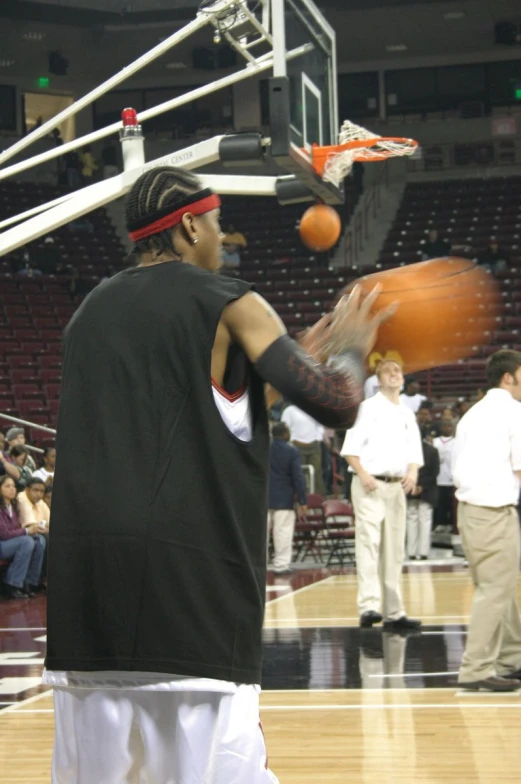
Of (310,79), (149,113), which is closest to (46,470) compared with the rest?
(310,79)

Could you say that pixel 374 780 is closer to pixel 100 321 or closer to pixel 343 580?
pixel 100 321

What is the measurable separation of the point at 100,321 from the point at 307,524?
45.1 feet

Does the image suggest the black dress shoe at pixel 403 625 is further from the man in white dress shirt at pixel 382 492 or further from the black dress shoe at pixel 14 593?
the black dress shoe at pixel 14 593

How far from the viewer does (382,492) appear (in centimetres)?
961

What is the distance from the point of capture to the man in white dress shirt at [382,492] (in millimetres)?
9484

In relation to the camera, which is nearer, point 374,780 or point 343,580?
point 374,780

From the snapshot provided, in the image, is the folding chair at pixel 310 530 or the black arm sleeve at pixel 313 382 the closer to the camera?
the black arm sleeve at pixel 313 382

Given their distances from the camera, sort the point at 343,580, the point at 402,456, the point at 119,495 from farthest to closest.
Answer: the point at 343,580 → the point at 402,456 → the point at 119,495

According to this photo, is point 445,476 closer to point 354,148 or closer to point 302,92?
point 354,148

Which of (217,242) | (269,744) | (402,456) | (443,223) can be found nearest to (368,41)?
(443,223)

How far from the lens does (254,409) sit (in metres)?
2.54

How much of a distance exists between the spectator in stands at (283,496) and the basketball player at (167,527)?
1220 centimetres

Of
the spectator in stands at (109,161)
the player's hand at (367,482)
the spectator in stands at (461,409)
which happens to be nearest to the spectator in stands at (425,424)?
the spectator in stands at (461,409)

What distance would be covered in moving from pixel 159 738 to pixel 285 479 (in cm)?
1256
